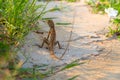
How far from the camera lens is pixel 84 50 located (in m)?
3.64

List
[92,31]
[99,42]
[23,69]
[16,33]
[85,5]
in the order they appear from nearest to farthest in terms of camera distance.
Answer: [23,69]
[16,33]
[99,42]
[92,31]
[85,5]

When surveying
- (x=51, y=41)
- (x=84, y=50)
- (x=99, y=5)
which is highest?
(x=99, y=5)

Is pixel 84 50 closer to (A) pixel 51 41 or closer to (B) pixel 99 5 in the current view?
(A) pixel 51 41

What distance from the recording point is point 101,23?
4.59 metres

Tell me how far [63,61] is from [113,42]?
3.08 feet

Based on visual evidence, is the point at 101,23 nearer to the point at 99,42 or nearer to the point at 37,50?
the point at 99,42

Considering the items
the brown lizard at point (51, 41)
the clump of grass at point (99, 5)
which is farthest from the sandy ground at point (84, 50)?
the clump of grass at point (99, 5)

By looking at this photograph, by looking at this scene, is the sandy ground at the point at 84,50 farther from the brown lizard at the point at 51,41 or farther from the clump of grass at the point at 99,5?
the clump of grass at the point at 99,5

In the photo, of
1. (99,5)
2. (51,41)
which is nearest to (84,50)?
(51,41)

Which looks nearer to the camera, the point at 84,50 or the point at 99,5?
the point at 84,50

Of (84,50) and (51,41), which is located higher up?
(51,41)

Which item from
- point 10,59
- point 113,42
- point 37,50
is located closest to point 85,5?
point 113,42

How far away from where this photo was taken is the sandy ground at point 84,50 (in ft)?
10.3

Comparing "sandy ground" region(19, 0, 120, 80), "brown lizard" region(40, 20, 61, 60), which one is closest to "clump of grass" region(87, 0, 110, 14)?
"sandy ground" region(19, 0, 120, 80)
